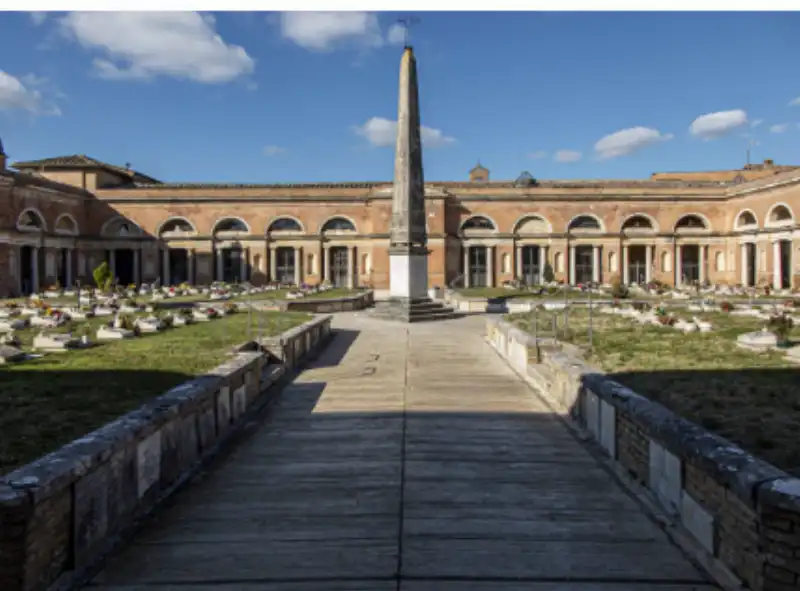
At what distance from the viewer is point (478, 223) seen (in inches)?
1831

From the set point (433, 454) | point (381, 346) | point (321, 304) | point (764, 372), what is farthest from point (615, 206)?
point (433, 454)

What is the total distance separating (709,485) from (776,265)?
40.3 metres

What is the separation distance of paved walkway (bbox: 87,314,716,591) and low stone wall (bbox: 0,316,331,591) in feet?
0.73

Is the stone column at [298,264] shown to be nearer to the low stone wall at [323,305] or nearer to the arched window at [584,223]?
the low stone wall at [323,305]

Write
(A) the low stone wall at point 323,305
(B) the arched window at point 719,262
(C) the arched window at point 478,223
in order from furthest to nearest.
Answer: (C) the arched window at point 478,223, (B) the arched window at point 719,262, (A) the low stone wall at point 323,305

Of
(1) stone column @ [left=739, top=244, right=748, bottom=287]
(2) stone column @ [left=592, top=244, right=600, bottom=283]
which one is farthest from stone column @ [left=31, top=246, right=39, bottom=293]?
(1) stone column @ [left=739, top=244, right=748, bottom=287]

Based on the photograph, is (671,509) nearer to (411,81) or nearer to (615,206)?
(411,81)

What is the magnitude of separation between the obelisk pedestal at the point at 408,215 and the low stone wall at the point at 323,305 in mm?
3218

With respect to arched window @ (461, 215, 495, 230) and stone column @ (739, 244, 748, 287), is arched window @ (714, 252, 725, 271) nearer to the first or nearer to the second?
stone column @ (739, 244, 748, 287)

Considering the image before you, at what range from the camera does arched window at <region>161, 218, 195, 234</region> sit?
45.2 meters

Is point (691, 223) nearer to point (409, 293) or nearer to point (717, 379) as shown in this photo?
point (409, 293)

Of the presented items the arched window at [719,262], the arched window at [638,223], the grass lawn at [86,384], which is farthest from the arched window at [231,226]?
the grass lawn at [86,384]

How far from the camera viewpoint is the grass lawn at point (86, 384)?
5.28 meters

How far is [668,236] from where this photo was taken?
45438 mm
